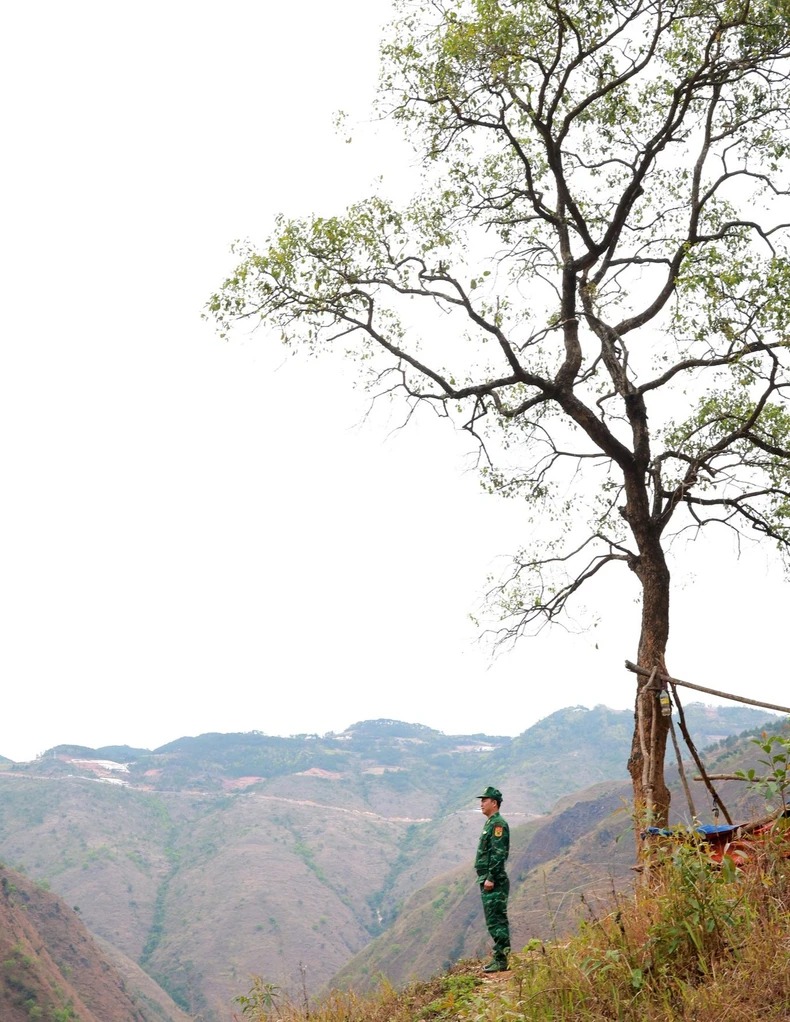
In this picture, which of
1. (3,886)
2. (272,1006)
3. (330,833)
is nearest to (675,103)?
(272,1006)

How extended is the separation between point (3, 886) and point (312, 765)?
4160 inches

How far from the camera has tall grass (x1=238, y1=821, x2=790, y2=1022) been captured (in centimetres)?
460

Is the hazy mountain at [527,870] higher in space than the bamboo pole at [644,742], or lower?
lower

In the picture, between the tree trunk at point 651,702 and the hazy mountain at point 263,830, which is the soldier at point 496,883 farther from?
the hazy mountain at point 263,830

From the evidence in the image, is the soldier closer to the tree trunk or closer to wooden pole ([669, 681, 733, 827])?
the tree trunk

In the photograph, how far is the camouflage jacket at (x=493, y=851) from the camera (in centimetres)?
812

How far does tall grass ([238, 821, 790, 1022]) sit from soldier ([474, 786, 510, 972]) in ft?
5.99

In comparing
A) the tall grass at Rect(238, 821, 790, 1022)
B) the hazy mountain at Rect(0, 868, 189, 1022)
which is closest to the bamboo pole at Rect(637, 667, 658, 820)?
the tall grass at Rect(238, 821, 790, 1022)

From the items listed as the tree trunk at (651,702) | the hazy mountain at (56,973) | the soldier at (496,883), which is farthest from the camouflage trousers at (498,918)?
the hazy mountain at (56,973)

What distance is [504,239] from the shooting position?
13.0 meters

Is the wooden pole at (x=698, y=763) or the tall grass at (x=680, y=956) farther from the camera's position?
the wooden pole at (x=698, y=763)

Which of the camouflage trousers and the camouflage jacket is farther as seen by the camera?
the camouflage jacket

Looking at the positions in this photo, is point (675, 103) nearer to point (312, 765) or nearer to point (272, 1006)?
point (272, 1006)

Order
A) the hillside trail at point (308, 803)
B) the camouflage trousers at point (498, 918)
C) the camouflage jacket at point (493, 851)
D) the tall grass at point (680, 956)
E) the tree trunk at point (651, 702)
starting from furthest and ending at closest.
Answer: the hillside trail at point (308, 803), the tree trunk at point (651, 702), the camouflage jacket at point (493, 851), the camouflage trousers at point (498, 918), the tall grass at point (680, 956)
